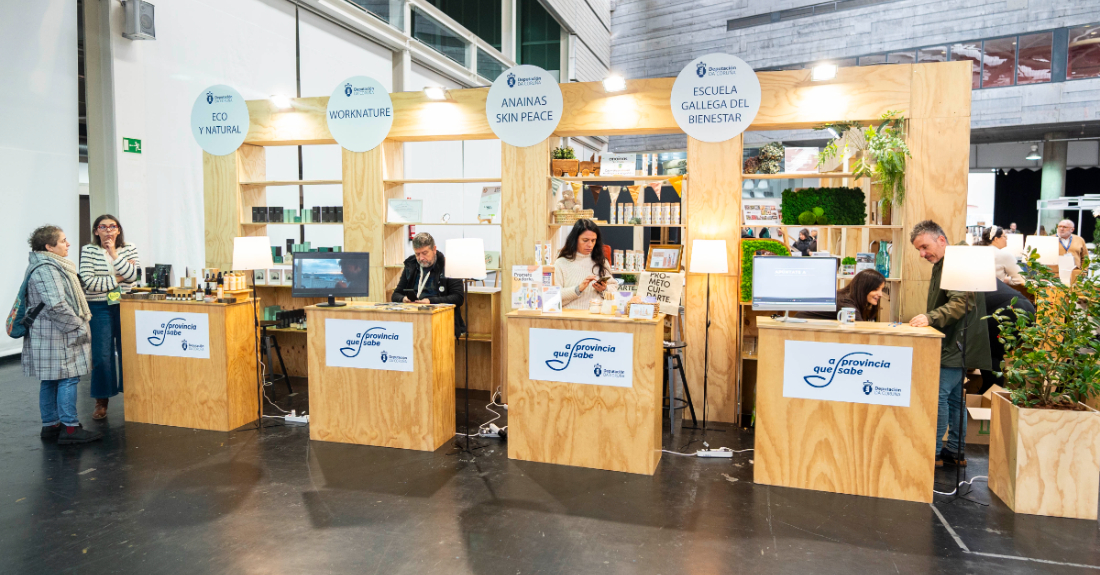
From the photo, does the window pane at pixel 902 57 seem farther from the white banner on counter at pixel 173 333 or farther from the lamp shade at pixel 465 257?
the white banner on counter at pixel 173 333

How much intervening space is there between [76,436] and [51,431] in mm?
252

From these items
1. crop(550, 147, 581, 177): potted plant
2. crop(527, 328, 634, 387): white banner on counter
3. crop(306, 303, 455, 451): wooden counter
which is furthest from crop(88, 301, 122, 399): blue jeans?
crop(550, 147, 581, 177): potted plant

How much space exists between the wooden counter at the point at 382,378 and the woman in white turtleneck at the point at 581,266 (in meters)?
0.97

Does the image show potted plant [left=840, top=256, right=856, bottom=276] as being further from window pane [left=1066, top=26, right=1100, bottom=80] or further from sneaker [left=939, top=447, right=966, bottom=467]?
window pane [left=1066, top=26, right=1100, bottom=80]

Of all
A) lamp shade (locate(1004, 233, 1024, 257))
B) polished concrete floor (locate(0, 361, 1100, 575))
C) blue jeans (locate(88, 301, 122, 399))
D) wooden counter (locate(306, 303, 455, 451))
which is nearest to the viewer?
polished concrete floor (locate(0, 361, 1100, 575))

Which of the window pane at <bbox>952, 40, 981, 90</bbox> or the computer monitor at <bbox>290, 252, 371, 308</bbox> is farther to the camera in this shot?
the window pane at <bbox>952, 40, 981, 90</bbox>

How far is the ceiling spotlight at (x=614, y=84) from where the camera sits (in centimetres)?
518

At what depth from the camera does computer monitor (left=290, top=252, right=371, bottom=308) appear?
184 inches

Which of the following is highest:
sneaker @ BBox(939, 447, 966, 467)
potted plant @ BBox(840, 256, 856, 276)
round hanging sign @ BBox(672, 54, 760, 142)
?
round hanging sign @ BBox(672, 54, 760, 142)

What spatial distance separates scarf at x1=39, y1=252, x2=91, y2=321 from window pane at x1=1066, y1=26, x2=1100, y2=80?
16.5 m

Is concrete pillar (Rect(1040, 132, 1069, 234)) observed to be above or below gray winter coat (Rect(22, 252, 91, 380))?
above


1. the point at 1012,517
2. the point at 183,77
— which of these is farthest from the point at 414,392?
the point at 183,77

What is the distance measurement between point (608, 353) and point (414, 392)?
1.39 meters

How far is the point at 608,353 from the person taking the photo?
12.9ft
